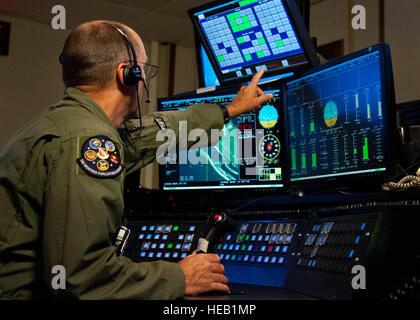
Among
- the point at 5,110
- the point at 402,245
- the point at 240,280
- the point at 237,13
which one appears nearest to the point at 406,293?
the point at 402,245

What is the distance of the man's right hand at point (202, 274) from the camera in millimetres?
973

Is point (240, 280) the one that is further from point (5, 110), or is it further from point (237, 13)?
point (5, 110)

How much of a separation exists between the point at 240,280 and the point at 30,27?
430cm

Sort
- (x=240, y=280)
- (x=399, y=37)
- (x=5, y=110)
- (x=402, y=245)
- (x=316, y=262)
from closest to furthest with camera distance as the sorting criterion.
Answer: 1. (x=402, y=245)
2. (x=316, y=262)
3. (x=240, y=280)
4. (x=399, y=37)
5. (x=5, y=110)

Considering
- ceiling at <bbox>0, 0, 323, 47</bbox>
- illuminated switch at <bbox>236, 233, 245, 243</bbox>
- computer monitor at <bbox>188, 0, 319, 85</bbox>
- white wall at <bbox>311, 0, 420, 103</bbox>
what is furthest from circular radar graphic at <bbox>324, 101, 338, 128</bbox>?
ceiling at <bbox>0, 0, 323, 47</bbox>

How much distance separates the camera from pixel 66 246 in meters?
0.81

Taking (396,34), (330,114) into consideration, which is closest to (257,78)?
(330,114)

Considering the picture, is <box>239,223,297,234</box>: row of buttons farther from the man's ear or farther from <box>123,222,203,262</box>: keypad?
the man's ear

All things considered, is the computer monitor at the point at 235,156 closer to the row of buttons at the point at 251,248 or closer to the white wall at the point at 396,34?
the row of buttons at the point at 251,248

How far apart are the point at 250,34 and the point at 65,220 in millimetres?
1043

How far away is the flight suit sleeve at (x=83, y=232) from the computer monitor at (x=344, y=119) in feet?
2.40

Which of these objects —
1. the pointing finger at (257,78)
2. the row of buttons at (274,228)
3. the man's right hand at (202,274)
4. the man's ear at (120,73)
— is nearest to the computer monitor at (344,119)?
the pointing finger at (257,78)

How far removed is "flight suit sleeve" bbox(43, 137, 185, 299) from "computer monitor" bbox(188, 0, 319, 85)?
35.5 inches
